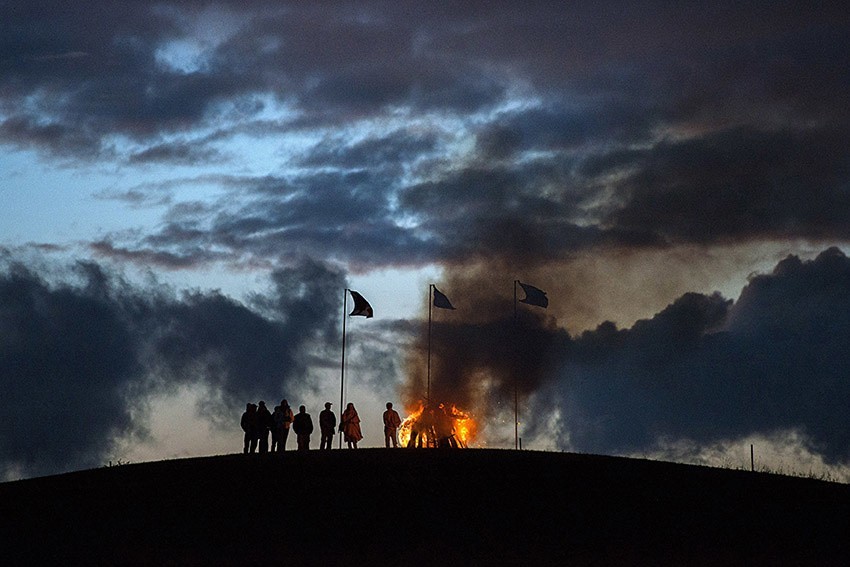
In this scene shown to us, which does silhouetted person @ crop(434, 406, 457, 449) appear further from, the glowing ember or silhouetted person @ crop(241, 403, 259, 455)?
silhouetted person @ crop(241, 403, 259, 455)

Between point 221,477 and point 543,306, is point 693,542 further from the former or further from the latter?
point 543,306

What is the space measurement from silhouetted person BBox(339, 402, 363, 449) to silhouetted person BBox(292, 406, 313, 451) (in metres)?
1.50

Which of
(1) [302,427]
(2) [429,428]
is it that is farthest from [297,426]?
(2) [429,428]

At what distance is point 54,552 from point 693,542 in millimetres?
18375

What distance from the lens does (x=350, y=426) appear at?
170ft

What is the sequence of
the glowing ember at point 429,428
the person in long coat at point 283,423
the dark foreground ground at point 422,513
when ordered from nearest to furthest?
the dark foreground ground at point 422,513 < the person in long coat at point 283,423 < the glowing ember at point 429,428

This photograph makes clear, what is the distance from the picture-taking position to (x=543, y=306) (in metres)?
64.9

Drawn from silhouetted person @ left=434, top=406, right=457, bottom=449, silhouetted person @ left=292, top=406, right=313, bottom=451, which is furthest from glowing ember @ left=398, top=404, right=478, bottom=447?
silhouetted person @ left=292, top=406, right=313, bottom=451

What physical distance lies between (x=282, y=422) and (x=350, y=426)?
3249mm

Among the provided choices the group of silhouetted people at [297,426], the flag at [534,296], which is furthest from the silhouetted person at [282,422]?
the flag at [534,296]

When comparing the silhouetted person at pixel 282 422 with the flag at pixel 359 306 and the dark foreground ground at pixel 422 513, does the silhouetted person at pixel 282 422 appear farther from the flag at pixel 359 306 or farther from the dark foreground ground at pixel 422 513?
the flag at pixel 359 306

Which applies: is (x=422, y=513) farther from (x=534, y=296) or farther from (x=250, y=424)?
(x=534, y=296)

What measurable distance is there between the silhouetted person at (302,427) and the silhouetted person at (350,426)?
1.50 m

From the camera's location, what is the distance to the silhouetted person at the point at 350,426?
51625 mm
